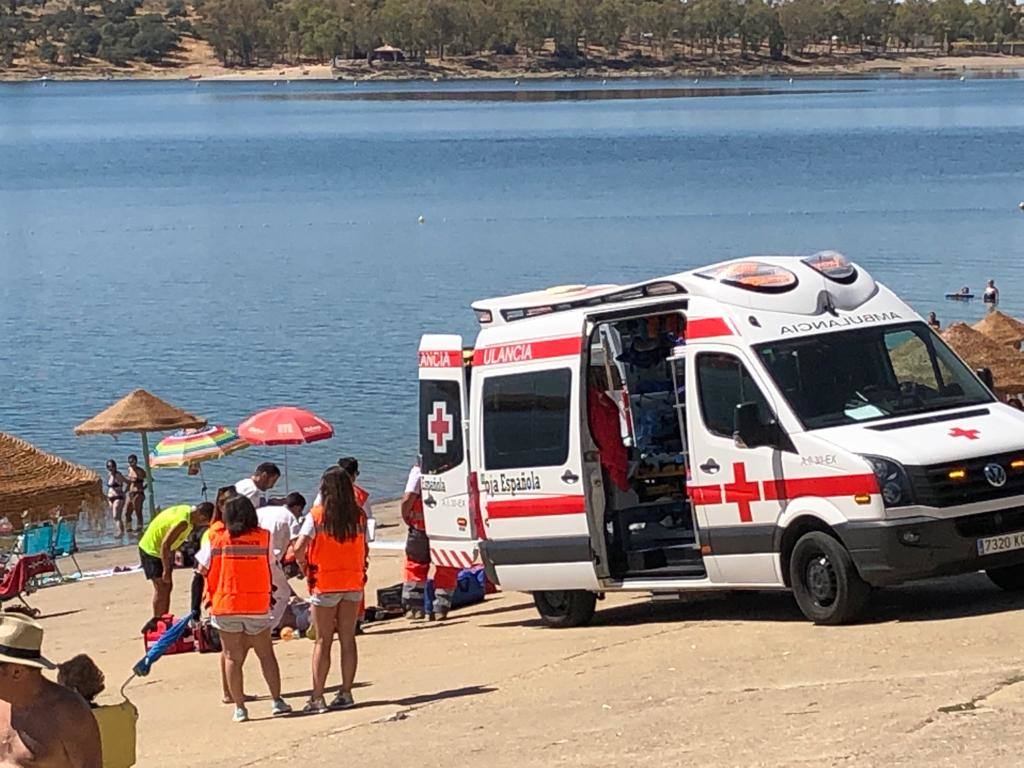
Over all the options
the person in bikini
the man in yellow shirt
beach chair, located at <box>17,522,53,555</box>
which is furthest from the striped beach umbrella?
the man in yellow shirt

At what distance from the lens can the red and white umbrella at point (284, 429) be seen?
21.1 metres

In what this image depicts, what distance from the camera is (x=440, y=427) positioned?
14.7 metres

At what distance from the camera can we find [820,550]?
39.2 feet

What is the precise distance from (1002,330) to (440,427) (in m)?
16.4

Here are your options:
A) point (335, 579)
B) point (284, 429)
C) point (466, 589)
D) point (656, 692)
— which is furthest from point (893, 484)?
point (284, 429)

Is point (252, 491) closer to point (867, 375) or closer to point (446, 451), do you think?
point (446, 451)

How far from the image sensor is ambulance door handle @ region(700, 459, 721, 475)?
12508 mm

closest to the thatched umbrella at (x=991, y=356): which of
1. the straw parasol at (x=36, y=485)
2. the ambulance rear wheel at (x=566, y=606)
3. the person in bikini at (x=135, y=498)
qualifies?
the person in bikini at (x=135, y=498)

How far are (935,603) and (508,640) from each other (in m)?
3.06

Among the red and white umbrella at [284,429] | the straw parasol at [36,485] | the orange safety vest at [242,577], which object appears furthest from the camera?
the straw parasol at [36,485]

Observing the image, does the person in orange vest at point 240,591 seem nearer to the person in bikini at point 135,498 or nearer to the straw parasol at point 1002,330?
the person in bikini at point 135,498

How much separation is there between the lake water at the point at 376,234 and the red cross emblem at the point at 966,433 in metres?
16.0

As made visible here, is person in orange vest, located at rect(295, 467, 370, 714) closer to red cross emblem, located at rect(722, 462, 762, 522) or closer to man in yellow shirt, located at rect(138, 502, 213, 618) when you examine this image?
red cross emblem, located at rect(722, 462, 762, 522)

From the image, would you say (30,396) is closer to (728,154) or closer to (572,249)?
(572,249)
